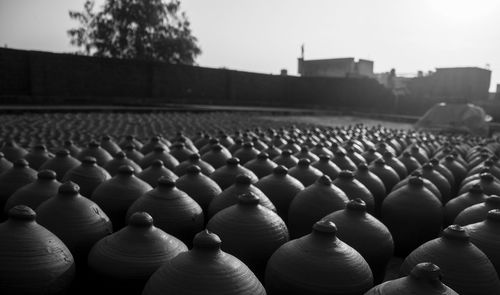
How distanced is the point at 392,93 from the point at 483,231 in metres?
21.7

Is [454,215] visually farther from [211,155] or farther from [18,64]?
[18,64]

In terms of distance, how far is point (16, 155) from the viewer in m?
4.33

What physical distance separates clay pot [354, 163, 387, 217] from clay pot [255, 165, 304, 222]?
0.70 metres

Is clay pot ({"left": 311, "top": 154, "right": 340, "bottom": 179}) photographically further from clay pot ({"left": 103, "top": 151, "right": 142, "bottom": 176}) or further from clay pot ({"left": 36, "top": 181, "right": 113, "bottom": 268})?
clay pot ({"left": 36, "top": 181, "right": 113, "bottom": 268})

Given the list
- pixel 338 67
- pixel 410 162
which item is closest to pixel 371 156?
pixel 410 162

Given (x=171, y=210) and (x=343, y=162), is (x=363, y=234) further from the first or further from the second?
(x=343, y=162)

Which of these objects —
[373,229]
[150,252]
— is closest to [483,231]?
[373,229]

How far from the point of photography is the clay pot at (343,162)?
456 centimetres

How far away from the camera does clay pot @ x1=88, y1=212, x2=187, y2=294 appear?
202cm

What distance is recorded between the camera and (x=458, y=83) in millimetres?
23219

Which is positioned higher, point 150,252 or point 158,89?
point 158,89

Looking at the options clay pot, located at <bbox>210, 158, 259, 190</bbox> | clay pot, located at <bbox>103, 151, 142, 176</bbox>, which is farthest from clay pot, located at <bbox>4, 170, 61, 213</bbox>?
clay pot, located at <bbox>210, 158, 259, 190</bbox>

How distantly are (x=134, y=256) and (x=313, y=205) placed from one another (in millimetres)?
1352

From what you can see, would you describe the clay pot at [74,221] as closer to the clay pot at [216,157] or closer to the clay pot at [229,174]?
the clay pot at [229,174]
